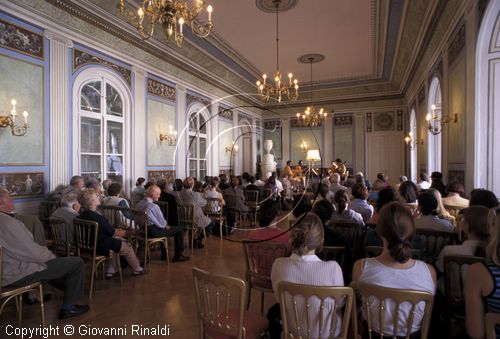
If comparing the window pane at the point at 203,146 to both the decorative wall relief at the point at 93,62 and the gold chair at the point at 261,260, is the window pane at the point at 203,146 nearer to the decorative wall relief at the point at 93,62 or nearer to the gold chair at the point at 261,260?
the decorative wall relief at the point at 93,62

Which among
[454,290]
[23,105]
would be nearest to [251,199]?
[23,105]

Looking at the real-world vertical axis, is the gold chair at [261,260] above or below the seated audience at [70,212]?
below

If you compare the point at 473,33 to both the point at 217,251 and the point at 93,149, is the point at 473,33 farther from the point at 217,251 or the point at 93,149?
the point at 93,149

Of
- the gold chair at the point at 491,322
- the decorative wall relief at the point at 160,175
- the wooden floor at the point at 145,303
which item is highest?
the decorative wall relief at the point at 160,175

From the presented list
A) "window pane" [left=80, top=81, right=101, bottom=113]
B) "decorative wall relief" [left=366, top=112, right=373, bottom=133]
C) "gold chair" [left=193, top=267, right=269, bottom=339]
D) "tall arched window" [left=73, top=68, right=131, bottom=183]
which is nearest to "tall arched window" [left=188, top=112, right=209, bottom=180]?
"tall arched window" [left=73, top=68, right=131, bottom=183]

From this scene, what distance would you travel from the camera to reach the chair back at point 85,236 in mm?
3018

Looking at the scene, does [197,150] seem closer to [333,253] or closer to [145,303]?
[145,303]

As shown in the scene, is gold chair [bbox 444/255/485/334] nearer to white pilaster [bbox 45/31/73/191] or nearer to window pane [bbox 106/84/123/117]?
white pilaster [bbox 45/31/73/191]

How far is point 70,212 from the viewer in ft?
11.2

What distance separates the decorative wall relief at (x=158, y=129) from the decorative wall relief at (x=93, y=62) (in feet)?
2.41

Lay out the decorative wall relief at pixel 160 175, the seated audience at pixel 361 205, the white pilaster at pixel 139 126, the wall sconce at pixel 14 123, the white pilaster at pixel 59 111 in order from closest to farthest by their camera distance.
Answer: the seated audience at pixel 361 205, the wall sconce at pixel 14 123, the white pilaster at pixel 59 111, the white pilaster at pixel 139 126, the decorative wall relief at pixel 160 175

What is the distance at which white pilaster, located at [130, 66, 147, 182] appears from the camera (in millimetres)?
6520

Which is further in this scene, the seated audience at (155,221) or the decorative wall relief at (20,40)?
the decorative wall relief at (20,40)

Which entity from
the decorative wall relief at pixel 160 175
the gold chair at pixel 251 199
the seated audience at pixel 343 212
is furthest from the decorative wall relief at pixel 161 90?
the seated audience at pixel 343 212
